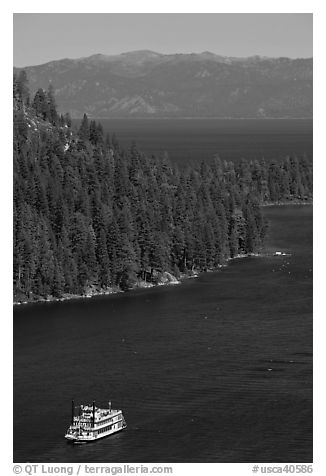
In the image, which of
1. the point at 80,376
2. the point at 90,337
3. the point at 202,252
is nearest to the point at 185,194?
the point at 202,252

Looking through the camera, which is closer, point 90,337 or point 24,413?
point 24,413

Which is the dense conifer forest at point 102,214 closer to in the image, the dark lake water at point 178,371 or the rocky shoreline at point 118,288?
the rocky shoreline at point 118,288

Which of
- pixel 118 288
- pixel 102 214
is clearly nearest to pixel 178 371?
pixel 118 288

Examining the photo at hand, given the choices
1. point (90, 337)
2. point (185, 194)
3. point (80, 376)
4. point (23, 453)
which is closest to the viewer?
point (23, 453)

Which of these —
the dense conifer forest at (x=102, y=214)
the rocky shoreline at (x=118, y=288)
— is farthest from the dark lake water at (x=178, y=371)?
the dense conifer forest at (x=102, y=214)

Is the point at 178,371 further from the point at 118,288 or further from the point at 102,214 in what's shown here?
the point at 102,214
